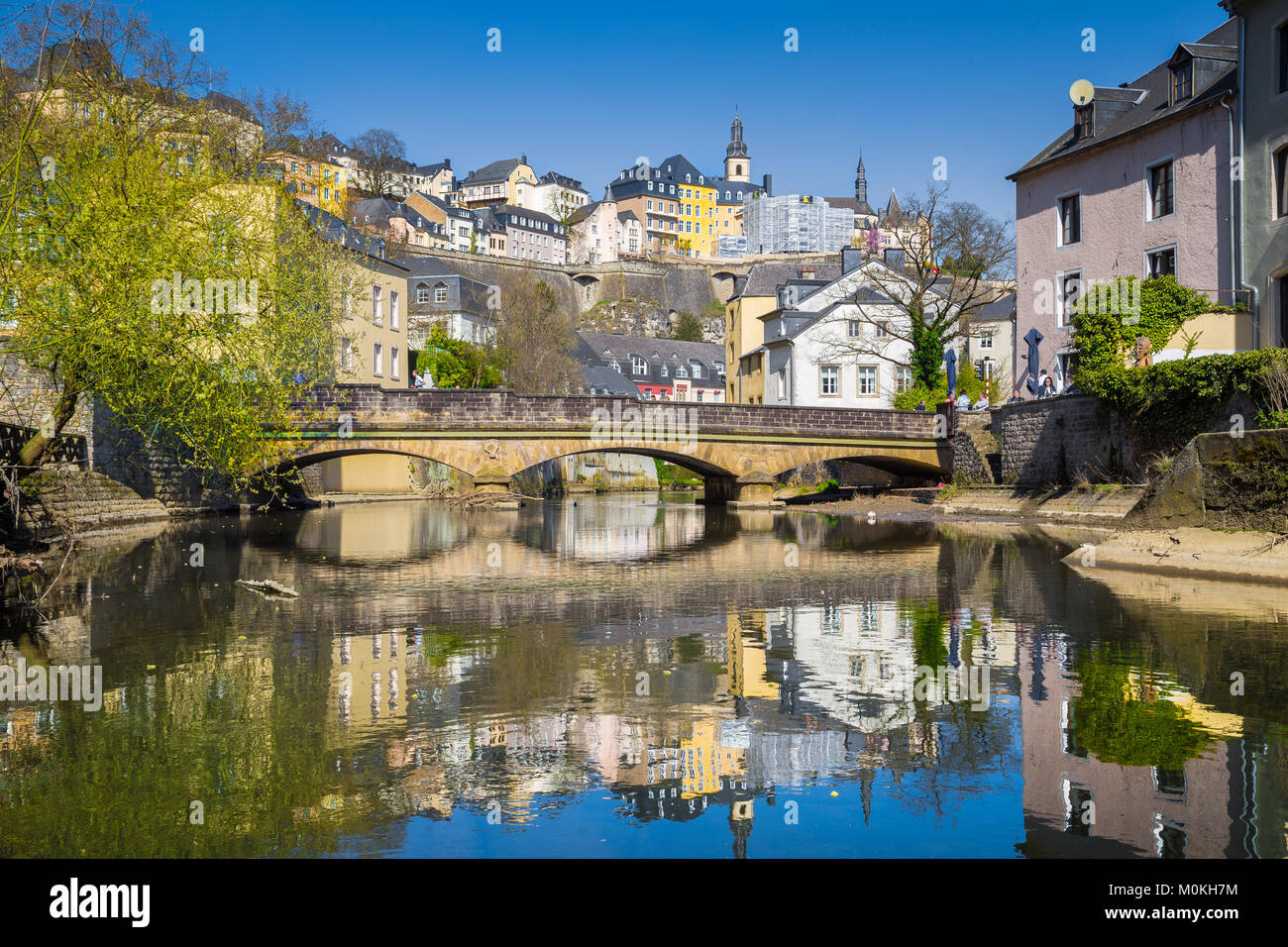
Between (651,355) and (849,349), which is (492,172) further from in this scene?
(849,349)

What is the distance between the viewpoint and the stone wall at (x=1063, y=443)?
3050cm

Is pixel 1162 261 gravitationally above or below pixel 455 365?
below

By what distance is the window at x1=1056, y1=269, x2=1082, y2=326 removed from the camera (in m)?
36.7

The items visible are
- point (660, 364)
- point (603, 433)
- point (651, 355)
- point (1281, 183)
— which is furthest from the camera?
point (651, 355)

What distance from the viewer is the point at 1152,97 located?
115 feet

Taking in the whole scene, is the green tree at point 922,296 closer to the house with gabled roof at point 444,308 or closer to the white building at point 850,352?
the white building at point 850,352

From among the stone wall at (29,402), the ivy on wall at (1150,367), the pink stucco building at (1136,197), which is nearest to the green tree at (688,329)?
the pink stucco building at (1136,197)

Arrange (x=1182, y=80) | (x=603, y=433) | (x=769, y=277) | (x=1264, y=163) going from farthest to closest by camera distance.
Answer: (x=769, y=277)
(x=603, y=433)
(x=1182, y=80)
(x=1264, y=163)

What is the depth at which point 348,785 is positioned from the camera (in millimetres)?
6988

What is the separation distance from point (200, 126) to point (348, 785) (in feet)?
74.9

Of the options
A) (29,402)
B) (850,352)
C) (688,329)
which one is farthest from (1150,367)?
(688,329)

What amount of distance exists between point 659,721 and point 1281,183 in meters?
26.2

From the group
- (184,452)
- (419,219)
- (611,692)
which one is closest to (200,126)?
(184,452)
